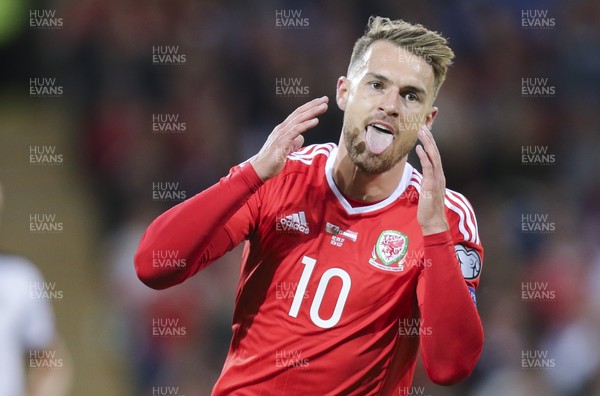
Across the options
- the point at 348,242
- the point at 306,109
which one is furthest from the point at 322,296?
the point at 306,109

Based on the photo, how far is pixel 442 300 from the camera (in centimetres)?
323

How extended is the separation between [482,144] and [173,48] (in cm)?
281

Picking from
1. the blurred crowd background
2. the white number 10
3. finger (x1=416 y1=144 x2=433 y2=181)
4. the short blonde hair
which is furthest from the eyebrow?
the blurred crowd background

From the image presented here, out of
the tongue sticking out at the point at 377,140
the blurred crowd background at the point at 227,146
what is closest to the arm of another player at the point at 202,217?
the tongue sticking out at the point at 377,140

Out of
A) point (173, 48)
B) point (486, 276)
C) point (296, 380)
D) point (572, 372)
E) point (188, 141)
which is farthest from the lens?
point (173, 48)

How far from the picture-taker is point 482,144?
784cm

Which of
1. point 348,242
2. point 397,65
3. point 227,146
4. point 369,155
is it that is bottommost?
point 227,146

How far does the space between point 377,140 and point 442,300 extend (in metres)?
0.70

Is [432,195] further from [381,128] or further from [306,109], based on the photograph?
[306,109]

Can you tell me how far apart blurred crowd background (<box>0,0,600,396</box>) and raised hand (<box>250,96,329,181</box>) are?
11.5 feet

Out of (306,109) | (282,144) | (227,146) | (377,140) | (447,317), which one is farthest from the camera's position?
(227,146)

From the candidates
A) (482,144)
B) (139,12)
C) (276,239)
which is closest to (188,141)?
(139,12)

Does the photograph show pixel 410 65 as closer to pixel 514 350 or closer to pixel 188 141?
pixel 514 350

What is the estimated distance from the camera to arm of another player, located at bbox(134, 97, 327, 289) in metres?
3.29
